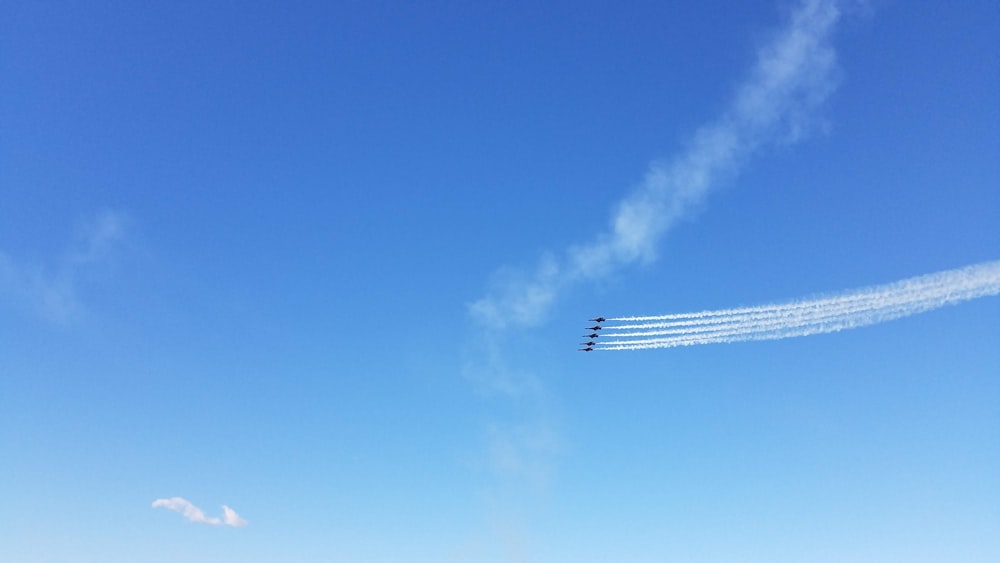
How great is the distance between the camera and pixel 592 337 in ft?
419
